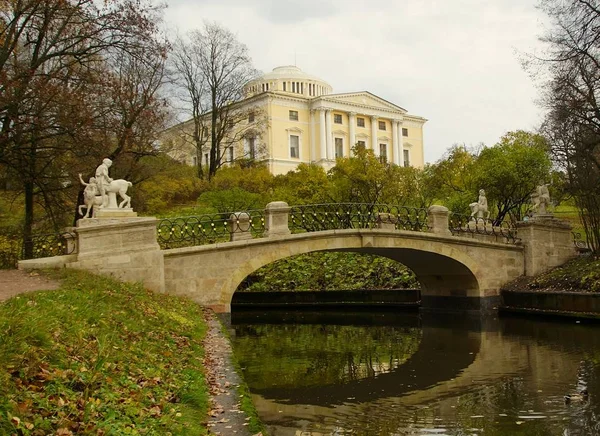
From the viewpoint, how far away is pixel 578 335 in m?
15.7

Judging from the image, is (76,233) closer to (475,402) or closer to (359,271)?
(475,402)

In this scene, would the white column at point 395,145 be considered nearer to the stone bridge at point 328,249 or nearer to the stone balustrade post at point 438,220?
the stone bridge at point 328,249

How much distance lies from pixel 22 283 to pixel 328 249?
9411 mm

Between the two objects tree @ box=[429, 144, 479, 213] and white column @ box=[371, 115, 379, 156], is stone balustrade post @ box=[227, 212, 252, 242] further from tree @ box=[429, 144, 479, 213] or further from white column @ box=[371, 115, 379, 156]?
white column @ box=[371, 115, 379, 156]

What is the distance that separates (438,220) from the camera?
20.3 m

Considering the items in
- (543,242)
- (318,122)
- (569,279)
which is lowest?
(569,279)

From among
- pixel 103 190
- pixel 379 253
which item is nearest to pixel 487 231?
pixel 379 253

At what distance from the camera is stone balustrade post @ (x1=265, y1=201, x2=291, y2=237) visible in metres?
17.3

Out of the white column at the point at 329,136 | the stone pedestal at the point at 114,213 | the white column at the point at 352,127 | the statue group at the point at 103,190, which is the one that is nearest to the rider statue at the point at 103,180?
the statue group at the point at 103,190

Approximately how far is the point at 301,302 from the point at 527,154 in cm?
1197

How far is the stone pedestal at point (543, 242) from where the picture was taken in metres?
21.8

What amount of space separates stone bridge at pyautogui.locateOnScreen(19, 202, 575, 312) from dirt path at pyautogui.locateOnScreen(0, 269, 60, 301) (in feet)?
2.18

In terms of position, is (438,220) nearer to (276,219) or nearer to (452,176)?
(276,219)

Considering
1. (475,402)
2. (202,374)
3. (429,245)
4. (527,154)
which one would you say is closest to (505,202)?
(527,154)
